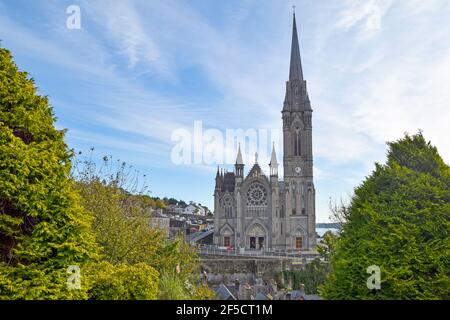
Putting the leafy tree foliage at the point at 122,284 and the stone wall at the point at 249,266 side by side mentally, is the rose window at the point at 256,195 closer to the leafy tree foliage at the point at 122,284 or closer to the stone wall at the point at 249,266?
the stone wall at the point at 249,266

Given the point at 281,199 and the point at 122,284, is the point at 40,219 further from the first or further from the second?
the point at 281,199

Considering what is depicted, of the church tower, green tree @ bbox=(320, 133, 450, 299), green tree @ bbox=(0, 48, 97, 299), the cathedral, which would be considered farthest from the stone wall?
green tree @ bbox=(0, 48, 97, 299)

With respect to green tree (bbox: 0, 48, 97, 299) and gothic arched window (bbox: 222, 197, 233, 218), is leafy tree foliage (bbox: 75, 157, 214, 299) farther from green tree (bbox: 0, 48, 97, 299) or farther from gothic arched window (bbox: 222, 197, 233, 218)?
gothic arched window (bbox: 222, 197, 233, 218)

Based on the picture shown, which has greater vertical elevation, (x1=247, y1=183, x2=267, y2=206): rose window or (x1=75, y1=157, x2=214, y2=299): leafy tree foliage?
(x1=247, y1=183, x2=267, y2=206): rose window

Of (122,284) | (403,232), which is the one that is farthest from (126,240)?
(403,232)

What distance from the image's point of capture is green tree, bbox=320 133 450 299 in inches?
352

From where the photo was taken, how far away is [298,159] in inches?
2090

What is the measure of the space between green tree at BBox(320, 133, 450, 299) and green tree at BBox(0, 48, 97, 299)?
6.99 meters

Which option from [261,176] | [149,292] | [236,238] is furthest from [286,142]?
[149,292]

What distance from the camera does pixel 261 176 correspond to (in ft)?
176

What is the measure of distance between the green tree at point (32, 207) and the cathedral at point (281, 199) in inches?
1741

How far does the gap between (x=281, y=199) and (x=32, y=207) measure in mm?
47457
